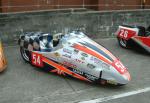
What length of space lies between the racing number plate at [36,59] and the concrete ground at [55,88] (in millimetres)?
207

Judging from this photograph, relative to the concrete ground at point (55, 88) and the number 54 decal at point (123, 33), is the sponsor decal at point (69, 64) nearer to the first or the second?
the concrete ground at point (55, 88)

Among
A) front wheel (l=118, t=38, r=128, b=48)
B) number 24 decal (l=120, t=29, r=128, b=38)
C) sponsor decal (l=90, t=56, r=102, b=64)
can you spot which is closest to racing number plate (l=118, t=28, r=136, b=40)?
number 24 decal (l=120, t=29, r=128, b=38)

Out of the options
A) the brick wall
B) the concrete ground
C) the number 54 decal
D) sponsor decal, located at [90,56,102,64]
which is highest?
the brick wall

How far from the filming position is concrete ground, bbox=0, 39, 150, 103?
7.79 m

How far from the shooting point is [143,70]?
9984mm

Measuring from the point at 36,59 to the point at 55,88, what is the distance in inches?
53.2

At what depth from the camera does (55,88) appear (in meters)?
8.39

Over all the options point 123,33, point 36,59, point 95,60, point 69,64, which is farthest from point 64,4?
point 95,60

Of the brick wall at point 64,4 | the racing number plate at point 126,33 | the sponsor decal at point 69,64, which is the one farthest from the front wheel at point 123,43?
the sponsor decal at point 69,64

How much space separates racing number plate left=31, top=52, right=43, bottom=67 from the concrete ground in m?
0.21

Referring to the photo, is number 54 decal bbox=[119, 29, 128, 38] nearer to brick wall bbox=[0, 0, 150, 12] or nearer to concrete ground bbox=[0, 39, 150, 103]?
concrete ground bbox=[0, 39, 150, 103]

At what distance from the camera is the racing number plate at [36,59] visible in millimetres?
9328

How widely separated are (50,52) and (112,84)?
1856mm

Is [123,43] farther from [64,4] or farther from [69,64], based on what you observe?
[69,64]
